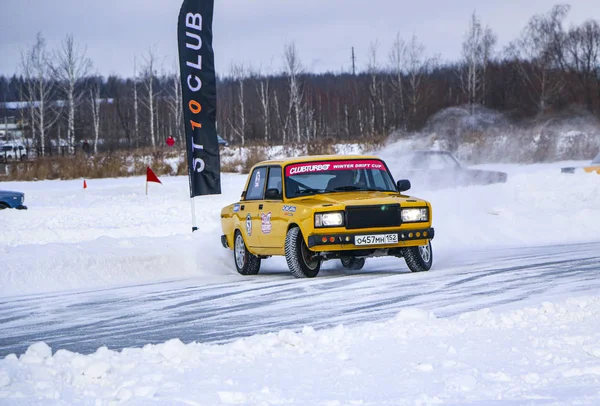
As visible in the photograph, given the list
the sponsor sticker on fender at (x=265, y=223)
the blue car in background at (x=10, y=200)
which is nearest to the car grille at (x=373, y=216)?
the sponsor sticker on fender at (x=265, y=223)

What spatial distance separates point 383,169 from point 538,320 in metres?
5.69

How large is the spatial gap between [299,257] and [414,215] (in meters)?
1.53

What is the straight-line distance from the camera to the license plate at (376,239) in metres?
11.2

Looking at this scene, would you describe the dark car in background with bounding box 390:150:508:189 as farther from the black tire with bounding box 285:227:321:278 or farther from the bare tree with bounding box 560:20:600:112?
the bare tree with bounding box 560:20:600:112

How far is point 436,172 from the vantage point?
84.2 ft

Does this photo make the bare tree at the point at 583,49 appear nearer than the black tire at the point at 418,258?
No

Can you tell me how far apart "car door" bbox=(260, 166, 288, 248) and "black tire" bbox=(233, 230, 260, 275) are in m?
0.64

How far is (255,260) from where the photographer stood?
12945mm

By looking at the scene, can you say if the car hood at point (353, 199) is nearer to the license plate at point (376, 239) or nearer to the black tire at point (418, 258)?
the license plate at point (376, 239)

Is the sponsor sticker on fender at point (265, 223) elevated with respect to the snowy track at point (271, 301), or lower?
elevated

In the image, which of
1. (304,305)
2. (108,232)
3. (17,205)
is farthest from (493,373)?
(17,205)

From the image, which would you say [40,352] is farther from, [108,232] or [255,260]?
[108,232]

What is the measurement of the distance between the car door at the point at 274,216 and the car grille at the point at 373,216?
3.10 feet

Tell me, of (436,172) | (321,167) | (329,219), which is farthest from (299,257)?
(436,172)
